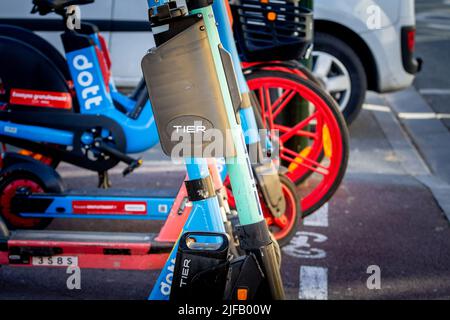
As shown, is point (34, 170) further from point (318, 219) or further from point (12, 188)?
point (318, 219)

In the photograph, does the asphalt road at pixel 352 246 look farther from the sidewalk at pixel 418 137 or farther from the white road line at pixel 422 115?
the white road line at pixel 422 115

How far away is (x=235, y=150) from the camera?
2555 mm

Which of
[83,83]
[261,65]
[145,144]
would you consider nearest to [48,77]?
[83,83]

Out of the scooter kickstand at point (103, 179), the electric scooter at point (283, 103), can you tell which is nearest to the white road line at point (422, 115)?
the electric scooter at point (283, 103)

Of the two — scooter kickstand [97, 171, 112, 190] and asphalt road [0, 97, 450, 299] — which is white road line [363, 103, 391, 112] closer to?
asphalt road [0, 97, 450, 299]

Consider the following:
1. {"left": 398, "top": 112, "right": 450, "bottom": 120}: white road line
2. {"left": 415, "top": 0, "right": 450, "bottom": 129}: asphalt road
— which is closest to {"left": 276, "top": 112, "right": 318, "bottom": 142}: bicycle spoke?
{"left": 415, "top": 0, "right": 450, "bottom": 129}: asphalt road

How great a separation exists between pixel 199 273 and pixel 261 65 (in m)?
2.12

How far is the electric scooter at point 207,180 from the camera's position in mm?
2496

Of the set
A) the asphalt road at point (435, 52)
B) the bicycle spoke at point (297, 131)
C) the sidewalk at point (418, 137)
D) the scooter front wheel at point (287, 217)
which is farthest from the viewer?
the asphalt road at point (435, 52)

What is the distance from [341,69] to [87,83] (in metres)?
2.92

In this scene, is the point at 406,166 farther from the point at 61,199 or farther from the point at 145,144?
the point at 61,199
